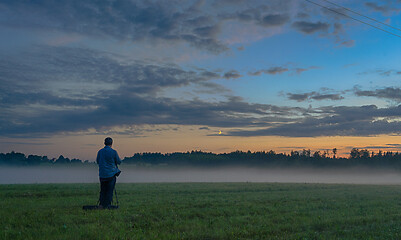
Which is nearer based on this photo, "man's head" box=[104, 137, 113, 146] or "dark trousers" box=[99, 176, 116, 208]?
"dark trousers" box=[99, 176, 116, 208]

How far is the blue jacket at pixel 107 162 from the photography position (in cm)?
1592

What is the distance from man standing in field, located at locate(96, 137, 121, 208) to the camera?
625 inches

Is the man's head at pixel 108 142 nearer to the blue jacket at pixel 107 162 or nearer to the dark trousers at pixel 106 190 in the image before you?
the blue jacket at pixel 107 162

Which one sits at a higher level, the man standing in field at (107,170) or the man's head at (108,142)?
the man's head at (108,142)

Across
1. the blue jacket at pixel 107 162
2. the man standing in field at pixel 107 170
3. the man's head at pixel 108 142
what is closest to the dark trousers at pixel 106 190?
the man standing in field at pixel 107 170

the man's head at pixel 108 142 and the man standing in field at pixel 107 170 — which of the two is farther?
the man's head at pixel 108 142

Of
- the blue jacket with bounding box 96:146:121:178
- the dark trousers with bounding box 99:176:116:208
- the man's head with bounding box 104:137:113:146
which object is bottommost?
the dark trousers with bounding box 99:176:116:208

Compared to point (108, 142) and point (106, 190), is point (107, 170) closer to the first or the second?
point (106, 190)

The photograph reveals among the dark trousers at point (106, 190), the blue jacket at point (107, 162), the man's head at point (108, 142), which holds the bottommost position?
the dark trousers at point (106, 190)

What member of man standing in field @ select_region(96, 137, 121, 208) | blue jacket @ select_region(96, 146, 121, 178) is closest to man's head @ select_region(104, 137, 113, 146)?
man standing in field @ select_region(96, 137, 121, 208)

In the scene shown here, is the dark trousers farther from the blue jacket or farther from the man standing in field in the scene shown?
the blue jacket

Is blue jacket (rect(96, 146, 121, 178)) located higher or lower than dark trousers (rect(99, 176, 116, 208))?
higher

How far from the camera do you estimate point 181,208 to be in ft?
54.5

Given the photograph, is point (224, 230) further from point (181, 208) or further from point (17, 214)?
point (17, 214)
